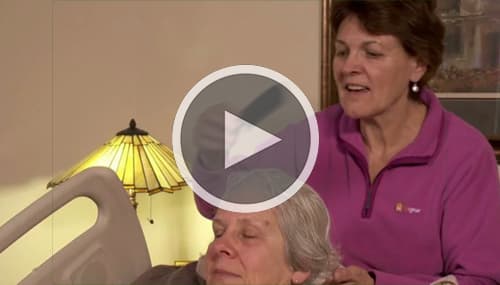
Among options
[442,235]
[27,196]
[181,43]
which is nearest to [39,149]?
[27,196]

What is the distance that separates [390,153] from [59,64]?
539 mm

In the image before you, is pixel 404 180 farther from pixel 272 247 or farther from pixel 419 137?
pixel 272 247

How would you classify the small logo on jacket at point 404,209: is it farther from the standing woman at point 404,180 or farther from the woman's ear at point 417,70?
the woman's ear at point 417,70

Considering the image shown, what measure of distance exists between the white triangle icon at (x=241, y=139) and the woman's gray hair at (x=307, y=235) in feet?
0.36

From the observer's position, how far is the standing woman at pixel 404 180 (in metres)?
0.79

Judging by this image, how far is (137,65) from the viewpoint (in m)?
0.88

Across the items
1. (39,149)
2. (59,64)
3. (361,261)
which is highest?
(59,64)

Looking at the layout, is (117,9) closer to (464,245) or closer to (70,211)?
(70,211)

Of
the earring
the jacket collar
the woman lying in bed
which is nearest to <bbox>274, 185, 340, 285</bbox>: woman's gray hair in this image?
the woman lying in bed

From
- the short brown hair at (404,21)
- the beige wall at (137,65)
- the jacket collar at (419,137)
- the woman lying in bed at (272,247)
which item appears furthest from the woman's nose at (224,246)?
the short brown hair at (404,21)

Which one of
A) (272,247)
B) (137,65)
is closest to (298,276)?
(272,247)

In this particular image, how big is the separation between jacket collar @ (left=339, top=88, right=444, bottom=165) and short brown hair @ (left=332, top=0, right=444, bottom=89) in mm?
63

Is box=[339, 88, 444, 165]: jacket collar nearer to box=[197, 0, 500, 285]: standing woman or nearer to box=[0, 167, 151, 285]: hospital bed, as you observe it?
box=[197, 0, 500, 285]: standing woman

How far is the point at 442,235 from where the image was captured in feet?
2.65
